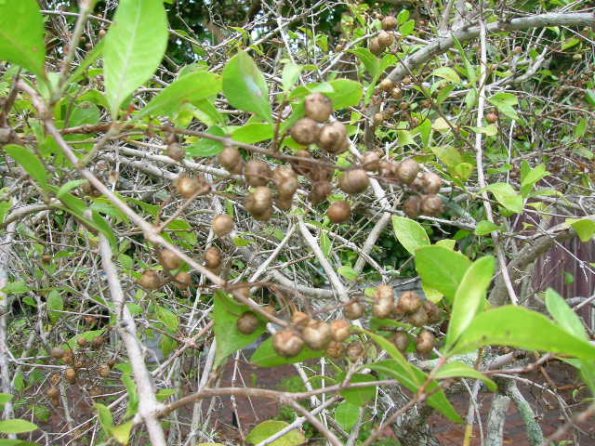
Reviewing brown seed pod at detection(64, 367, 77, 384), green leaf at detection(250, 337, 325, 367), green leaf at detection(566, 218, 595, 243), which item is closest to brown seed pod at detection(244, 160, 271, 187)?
green leaf at detection(250, 337, 325, 367)

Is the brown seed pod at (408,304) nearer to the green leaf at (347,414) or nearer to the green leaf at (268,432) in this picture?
the green leaf at (268,432)

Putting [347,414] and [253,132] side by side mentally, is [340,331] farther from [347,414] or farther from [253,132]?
[347,414]

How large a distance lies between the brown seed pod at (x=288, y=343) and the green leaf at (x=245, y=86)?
0.30 metres

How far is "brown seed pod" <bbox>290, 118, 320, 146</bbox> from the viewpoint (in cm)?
80

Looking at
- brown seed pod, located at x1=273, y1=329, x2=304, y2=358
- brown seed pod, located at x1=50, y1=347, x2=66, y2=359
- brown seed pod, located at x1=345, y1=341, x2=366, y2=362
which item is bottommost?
brown seed pod, located at x1=50, y1=347, x2=66, y2=359

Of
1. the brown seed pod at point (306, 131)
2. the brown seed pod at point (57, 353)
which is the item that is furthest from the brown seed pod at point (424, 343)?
the brown seed pod at point (57, 353)

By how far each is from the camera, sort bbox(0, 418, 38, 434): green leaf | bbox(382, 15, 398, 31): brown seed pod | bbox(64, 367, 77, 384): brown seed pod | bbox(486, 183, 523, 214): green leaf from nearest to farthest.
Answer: bbox(0, 418, 38, 434): green leaf < bbox(486, 183, 523, 214): green leaf < bbox(64, 367, 77, 384): brown seed pod < bbox(382, 15, 398, 31): brown seed pod

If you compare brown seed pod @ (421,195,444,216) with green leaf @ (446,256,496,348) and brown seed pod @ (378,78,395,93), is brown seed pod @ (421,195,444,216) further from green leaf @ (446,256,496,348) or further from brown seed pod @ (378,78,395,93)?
brown seed pod @ (378,78,395,93)

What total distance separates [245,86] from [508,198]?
0.74 metres

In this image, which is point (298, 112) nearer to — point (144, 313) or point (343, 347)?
point (343, 347)

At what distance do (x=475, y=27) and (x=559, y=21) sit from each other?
0.33m

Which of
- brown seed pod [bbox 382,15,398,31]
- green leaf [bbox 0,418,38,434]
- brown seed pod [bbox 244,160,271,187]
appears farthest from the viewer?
brown seed pod [bbox 382,15,398,31]

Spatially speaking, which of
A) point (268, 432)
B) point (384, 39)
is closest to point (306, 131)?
point (268, 432)

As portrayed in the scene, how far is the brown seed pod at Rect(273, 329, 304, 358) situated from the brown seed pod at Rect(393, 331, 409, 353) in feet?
0.63
